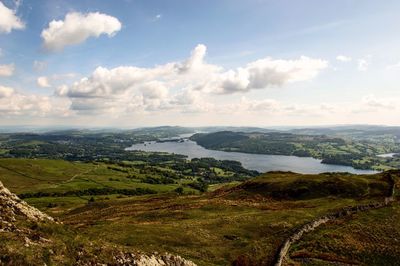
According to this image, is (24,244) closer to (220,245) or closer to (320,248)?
(220,245)

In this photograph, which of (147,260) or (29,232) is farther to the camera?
(147,260)

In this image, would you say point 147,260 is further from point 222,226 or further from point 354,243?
point 354,243

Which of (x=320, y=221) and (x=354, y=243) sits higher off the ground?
(x=320, y=221)

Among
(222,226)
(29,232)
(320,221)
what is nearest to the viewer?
(29,232)

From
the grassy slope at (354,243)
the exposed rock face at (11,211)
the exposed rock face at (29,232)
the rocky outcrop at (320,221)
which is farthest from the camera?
the grassy slope at (354,243)

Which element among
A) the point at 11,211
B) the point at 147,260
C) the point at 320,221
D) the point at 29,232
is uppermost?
the point at 11,211

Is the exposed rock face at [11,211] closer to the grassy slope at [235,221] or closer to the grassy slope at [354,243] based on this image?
the grassy slope at [235,221]

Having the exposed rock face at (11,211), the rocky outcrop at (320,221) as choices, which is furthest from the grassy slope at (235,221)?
the exposed rock face at (11,211)

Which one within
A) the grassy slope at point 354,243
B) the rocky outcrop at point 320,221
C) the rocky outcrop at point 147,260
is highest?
the rocky outcrop at point 147,260

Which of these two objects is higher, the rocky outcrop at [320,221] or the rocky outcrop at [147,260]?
the rocky outcrop at [147,260]

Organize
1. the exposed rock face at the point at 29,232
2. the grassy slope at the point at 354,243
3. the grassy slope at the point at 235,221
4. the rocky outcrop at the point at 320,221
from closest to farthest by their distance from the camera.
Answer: the exposed rock face at the point at 29,232 < the rocky outcrop at the point at 320,221 < the grassy slope at the point at 235,221 < the grassy slope at the point at 354,243

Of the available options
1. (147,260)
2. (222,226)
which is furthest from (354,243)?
(147,260)

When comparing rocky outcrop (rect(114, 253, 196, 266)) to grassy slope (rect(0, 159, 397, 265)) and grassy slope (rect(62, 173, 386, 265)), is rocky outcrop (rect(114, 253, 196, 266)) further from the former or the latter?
grassy slope (rect(62, 173, 386, 265))

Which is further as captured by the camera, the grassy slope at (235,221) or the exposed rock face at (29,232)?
the grassy slope at (235,221)
